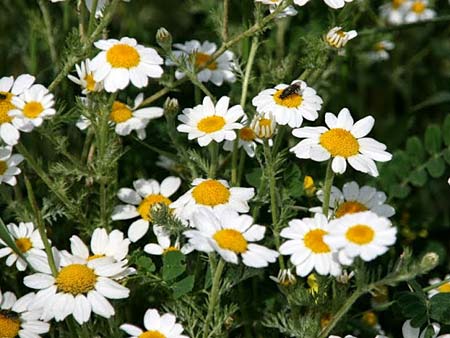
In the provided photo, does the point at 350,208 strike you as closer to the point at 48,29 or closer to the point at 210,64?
the point at 210,64

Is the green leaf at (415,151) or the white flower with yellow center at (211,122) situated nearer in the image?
the white flower with yellow center at (211,122)

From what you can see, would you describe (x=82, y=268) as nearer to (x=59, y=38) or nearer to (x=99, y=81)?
(x=99, y=81)

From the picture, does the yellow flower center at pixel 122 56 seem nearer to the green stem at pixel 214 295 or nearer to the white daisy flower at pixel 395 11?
the green stem at pixel 214 295

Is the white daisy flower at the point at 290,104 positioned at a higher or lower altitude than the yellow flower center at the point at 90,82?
higher

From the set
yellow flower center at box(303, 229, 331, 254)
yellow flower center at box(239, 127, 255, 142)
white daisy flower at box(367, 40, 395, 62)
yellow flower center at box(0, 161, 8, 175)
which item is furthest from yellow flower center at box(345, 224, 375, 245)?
white daisy flower at box(367, 40, 395, 62)

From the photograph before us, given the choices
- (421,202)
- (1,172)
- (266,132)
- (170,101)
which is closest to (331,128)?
(266,132)

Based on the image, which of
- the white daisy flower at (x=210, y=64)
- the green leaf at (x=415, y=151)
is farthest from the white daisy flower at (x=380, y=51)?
the white daisy flower at (x=210, y=64)

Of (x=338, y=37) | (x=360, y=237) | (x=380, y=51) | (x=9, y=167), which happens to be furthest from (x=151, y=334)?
(x=380, y=51)
